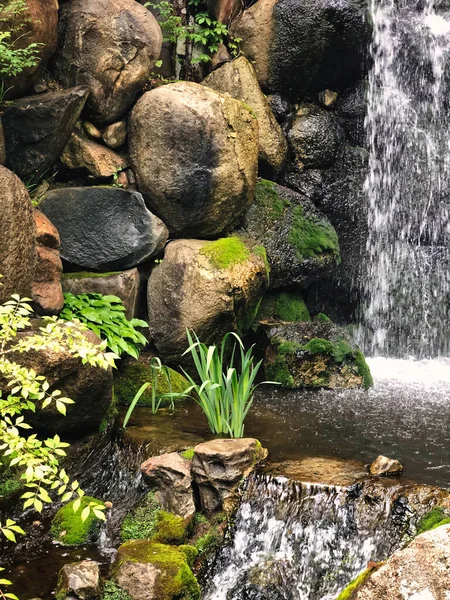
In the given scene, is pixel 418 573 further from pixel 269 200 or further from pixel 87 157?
pixel 269 200

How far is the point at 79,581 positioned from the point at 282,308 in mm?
5738

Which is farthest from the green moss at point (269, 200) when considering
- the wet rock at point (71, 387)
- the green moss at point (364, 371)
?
the wet rock at point (71, 387)

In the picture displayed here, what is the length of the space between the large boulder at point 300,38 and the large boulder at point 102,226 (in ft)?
11.4

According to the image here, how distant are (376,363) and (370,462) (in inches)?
161

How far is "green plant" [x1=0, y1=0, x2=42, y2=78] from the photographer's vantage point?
268 inches

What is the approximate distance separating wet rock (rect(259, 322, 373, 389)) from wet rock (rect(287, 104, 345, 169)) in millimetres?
3126

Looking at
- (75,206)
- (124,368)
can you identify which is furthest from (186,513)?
(75,206)

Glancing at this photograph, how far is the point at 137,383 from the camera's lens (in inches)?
291

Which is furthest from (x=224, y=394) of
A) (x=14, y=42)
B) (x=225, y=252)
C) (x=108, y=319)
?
(x=14, y=42)

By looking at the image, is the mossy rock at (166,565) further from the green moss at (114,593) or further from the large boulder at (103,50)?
the large boulder at (103,50)

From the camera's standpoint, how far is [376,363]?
9484 mm

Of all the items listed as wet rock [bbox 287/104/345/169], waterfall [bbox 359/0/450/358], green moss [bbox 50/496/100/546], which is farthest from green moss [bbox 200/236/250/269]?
green moss [bbox 50/496/100/546]

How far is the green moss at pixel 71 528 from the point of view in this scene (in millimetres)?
4844

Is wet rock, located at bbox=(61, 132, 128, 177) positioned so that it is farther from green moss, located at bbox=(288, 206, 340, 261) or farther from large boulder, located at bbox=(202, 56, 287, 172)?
green moss, located at bbox=(288, 206, 340, 261)
